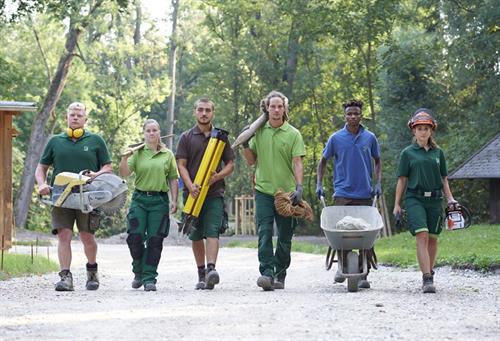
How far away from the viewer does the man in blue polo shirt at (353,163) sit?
12688 millimetres

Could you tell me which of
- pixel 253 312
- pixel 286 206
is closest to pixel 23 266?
pixel 286 206

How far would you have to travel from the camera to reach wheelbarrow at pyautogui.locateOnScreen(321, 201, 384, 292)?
1205cm

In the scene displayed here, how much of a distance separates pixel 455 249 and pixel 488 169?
11.3 m

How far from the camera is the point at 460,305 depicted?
1034cm

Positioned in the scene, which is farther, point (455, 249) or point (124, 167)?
point (455, 249)

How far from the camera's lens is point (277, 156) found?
490 inches

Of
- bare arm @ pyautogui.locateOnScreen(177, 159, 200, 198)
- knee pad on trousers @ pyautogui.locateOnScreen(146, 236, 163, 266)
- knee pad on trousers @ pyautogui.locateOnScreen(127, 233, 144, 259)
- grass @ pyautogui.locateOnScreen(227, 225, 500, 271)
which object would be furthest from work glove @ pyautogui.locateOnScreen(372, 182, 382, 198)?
grass @ pyautogui.locateOnScreen(227, 225, 500, 271)

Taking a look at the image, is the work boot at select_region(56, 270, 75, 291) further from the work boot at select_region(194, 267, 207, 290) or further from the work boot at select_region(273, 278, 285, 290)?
the work boot at select_region(273, 278, 285, 290)

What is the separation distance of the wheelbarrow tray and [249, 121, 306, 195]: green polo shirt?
1.76 feet

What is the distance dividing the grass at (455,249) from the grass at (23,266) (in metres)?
5.81

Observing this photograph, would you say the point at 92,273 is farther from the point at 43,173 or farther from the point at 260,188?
the point at 260,188

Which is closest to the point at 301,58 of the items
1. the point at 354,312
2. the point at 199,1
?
the point at 199,1

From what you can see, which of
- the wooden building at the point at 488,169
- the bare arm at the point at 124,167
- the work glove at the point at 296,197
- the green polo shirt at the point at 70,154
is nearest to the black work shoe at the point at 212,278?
the work glove at the point at 296,197

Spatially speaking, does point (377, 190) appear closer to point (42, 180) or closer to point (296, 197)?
point (296, 197)
